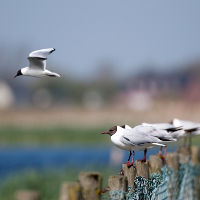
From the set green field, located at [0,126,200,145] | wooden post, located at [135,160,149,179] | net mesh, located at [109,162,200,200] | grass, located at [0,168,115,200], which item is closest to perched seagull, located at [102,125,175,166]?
wooden post, located at [135,160,149,179]

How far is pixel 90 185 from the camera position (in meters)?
5.10

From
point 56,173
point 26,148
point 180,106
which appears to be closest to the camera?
point 56,173

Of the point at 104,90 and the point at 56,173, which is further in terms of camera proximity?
the point at 104,90

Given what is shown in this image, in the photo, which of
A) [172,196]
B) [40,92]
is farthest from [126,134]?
[40,92]

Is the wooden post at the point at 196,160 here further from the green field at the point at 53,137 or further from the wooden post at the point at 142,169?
the green field at the point at 53,137

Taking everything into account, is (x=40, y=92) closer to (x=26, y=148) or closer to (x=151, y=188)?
(x=26, y=148)

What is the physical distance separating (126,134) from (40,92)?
94.8 metres

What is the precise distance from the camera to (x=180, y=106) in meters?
82.9

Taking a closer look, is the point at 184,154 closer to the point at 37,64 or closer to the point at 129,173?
the point at 129,173

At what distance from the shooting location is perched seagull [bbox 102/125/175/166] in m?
5.82

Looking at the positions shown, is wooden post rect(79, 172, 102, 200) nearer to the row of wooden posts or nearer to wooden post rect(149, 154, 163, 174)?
the row of wooden posts

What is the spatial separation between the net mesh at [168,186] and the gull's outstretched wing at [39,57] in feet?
3.76

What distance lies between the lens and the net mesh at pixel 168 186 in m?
5.59

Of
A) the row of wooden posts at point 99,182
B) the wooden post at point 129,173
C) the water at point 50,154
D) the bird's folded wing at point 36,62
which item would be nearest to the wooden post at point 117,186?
the row of wooden posts at point 99,182
